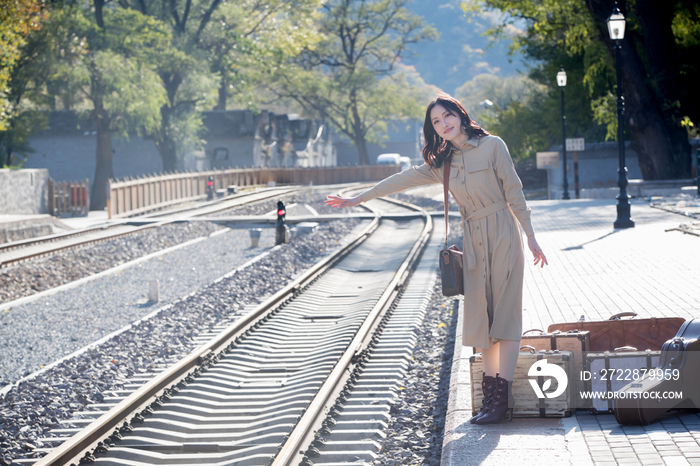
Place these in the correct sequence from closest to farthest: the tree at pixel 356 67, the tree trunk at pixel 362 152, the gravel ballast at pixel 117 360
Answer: the gravel ballast at pixel 117 360
the tree at pixel 356 67
the tree trunk at pixel 362 152

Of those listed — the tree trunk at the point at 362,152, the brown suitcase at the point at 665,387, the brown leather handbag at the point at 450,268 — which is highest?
the tree trunk at the point at 362,152

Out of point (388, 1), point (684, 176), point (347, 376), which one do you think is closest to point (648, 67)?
point (684, 176)

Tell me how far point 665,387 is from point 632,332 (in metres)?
0.96

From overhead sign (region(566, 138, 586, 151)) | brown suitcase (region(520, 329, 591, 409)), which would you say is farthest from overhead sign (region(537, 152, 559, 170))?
brown suitcase (region(520, 329, 591, 409))

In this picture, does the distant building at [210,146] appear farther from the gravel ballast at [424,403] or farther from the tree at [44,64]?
the gravel ballast at [424,403]

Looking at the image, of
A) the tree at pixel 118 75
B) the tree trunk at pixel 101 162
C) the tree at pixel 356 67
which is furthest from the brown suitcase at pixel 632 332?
the tree at pixel 356 67

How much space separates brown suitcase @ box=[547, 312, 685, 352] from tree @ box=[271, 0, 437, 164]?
61286 millimetres

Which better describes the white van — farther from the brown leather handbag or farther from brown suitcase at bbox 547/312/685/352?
the brown leather handbag

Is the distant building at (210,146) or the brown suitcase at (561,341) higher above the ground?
the distant building at (210,146)

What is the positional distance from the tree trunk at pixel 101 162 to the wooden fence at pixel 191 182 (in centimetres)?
421

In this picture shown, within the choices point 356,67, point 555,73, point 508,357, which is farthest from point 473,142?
point 356,67

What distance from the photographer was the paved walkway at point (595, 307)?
164 inches

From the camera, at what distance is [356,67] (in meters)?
68.1

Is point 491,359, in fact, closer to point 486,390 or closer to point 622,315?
point 486,390
